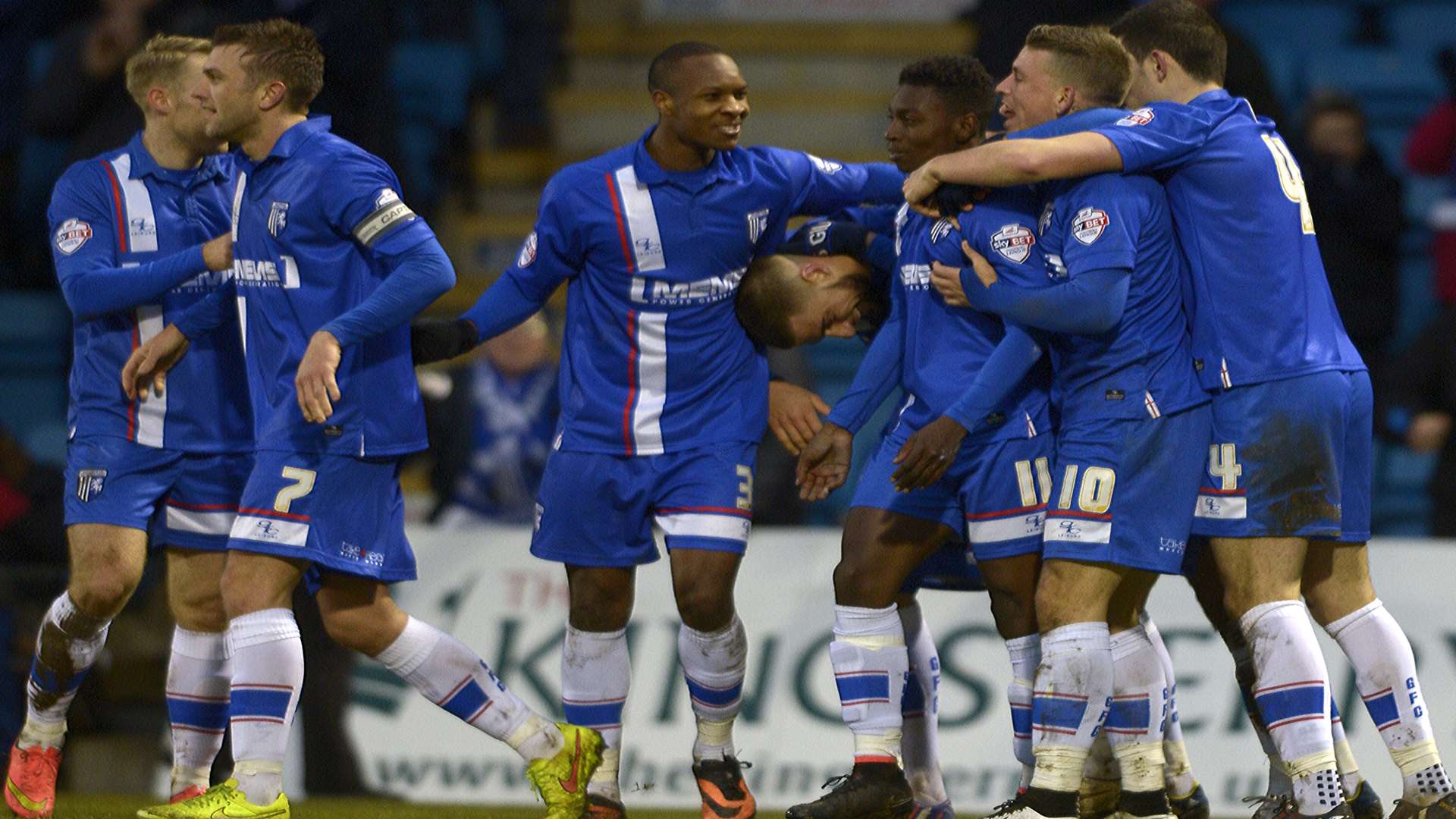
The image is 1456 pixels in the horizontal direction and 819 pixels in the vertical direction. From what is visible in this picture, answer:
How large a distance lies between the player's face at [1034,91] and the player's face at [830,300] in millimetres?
766

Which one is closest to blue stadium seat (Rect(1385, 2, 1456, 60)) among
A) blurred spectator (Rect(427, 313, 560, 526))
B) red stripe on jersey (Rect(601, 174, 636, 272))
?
blurred spectator (Rect(427, 313, 560, 526))

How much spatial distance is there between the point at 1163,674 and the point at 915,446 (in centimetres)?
101

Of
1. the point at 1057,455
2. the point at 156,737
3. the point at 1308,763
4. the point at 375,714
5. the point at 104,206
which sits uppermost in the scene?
the point at 104,206

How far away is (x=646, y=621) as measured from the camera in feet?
26.2

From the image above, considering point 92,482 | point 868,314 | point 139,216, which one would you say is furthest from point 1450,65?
point 92,482

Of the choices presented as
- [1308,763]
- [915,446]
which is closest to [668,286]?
[915,446]

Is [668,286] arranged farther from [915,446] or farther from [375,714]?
[375,714]

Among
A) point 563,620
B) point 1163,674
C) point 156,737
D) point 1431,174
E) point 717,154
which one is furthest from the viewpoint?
point 1431,174

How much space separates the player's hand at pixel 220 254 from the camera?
17.8 ft

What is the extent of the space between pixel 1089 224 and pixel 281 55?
229 centimetres

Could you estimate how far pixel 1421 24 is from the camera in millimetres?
11680

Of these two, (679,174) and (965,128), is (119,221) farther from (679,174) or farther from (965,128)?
(965,128)

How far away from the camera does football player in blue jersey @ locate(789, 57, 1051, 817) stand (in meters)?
5.30

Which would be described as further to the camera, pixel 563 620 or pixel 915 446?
pixel 563 620
